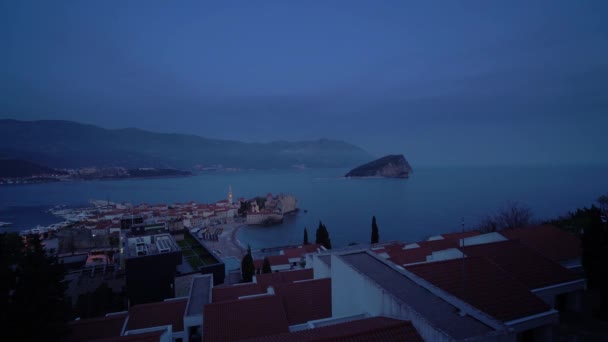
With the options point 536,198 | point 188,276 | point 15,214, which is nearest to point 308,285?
point 188,276

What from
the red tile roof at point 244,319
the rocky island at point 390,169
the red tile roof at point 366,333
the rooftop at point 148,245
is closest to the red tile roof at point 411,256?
the red tile roof at point 244,319

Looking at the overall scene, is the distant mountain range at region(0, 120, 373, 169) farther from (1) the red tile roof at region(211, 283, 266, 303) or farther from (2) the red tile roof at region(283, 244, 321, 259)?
(1) the red tile roof at region(211, 283, 266, 303)

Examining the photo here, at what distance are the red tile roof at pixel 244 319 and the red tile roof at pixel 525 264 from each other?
296cm

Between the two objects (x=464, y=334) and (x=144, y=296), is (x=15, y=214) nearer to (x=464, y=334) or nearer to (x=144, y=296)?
(x=144, y=296)

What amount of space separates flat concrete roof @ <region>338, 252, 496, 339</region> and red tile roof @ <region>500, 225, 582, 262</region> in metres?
3.92

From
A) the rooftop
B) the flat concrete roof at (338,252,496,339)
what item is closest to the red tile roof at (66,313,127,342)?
the flat concrete roof at (338,252,496,339)

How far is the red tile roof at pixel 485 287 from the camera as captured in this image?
358cm

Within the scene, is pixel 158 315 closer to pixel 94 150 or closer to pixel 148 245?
pixel 148 245

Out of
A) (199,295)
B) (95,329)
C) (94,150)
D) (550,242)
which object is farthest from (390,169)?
(94,150)

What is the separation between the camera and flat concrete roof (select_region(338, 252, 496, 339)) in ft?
9.42

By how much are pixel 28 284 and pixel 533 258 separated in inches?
326

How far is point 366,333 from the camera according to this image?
2887mm

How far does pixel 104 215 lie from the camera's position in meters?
39.9

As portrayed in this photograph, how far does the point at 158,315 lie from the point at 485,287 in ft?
20.0
